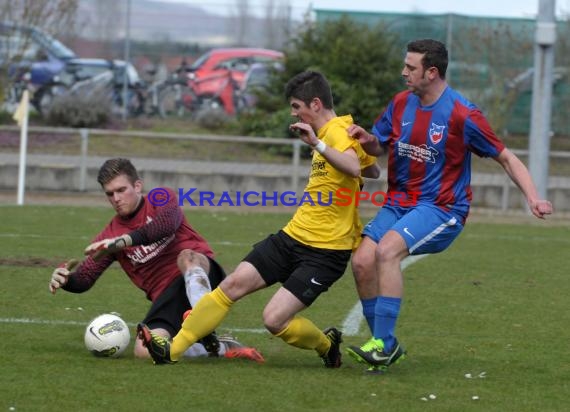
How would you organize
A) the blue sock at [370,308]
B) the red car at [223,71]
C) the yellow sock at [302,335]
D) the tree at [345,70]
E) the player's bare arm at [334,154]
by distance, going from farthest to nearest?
the red car at [223,71] → the tree at [345,70] → the blue sock at [370,308] → the yellow sock at [302,335] → the player's bare arm at [334,154]

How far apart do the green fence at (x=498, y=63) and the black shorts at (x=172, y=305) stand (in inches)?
730

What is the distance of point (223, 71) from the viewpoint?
28.3 m

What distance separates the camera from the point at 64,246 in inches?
505

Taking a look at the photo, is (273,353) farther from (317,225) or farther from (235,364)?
(317,225)

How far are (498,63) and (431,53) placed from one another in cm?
1937

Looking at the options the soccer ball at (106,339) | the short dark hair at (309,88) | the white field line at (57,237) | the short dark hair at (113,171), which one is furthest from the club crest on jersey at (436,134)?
the white field line at (57,237)

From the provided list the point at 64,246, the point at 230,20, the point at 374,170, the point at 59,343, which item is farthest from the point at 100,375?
the point at 230,20

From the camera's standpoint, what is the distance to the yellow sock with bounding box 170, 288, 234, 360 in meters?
6.58

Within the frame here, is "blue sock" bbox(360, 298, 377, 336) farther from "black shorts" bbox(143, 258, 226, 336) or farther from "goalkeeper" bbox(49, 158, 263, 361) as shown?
"black shorts" bbox(143, 258, 226, 336)

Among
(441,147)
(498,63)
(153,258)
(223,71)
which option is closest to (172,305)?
(153,258)

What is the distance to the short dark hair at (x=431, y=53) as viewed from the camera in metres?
6.70

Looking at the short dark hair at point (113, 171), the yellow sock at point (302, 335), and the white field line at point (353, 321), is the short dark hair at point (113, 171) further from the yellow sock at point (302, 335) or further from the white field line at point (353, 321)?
the white field line at point (353, 321)

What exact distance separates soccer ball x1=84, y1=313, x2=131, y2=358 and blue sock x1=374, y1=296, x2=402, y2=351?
1571mm

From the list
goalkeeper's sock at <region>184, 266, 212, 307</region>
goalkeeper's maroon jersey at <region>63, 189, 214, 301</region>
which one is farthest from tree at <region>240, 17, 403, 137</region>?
goalkeeper's sock at <region>184, 266, 212, 307</region>
